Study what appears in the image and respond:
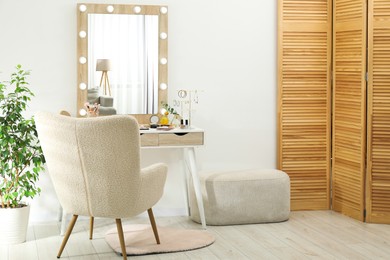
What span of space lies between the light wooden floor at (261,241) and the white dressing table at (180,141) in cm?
30

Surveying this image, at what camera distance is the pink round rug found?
4.46m

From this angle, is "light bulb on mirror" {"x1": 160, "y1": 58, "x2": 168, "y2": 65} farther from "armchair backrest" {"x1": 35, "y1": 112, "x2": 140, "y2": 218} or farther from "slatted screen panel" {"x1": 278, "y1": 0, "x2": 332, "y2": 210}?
"armchair backrest" {"x1": 35, "y1": 112, "x2": 140, "y2": 218}

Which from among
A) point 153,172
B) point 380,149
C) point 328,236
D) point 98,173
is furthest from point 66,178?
point 380,149

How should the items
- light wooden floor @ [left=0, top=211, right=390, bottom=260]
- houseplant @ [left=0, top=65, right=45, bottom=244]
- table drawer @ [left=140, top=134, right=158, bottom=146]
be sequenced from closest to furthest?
1. light wooden floor @ [left=0, top=211, right=390, bottom=260]
2. houseplant @ [left=0, top=65, right=45, bottom=244]
3. table drawer @ [left=140, top=134, right=158, bottom=146]

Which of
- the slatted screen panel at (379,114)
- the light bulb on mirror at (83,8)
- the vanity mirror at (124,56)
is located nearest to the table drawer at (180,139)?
the vanity mirror at (124,56)

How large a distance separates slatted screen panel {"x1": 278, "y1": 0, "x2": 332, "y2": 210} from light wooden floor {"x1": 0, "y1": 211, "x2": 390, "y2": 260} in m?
0.36

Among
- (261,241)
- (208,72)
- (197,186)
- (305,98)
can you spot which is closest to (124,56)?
(208,72)

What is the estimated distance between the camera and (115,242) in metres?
4.61

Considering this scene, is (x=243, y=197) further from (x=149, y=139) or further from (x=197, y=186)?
(x=149, y=139)

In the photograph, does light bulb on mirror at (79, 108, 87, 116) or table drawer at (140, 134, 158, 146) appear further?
light bulb on mirror at (79, 108, 87, 116)

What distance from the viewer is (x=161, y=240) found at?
468 cm

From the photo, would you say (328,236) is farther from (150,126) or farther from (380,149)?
(150,126)

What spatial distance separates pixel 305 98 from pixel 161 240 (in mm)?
1819

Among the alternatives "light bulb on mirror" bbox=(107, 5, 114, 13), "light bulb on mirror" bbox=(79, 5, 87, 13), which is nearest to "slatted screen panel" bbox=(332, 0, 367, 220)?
"light bulb on mirror" bbox=(107, 5, 114, 13)
